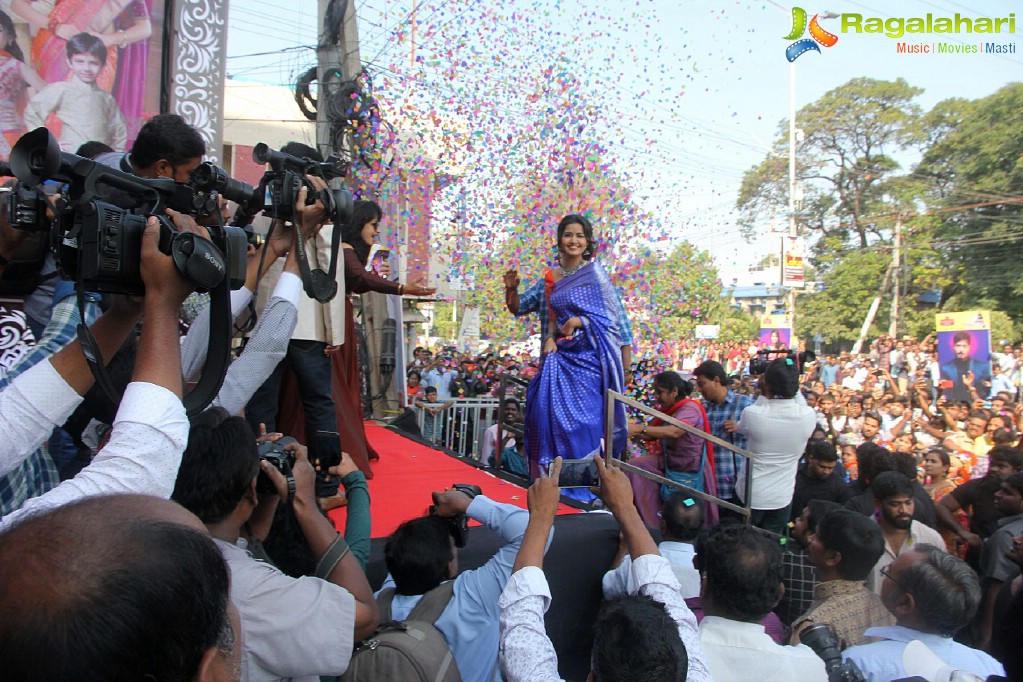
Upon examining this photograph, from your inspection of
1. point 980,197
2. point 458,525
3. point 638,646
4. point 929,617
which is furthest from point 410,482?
point 980,197

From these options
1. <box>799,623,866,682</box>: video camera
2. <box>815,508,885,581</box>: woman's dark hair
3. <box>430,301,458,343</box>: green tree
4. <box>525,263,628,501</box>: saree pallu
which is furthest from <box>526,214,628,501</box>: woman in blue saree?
<box>430,301,458,343</box>: green tree

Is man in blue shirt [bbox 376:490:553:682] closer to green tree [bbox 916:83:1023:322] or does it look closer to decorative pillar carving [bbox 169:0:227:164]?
decorative pillar carving [bbox 169:0:227:164]

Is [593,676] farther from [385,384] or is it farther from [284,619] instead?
[385,384]

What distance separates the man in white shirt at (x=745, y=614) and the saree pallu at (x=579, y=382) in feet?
6.95

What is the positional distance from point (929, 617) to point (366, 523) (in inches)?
65.4

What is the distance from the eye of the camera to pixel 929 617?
2.28 m

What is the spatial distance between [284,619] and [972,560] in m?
3.64

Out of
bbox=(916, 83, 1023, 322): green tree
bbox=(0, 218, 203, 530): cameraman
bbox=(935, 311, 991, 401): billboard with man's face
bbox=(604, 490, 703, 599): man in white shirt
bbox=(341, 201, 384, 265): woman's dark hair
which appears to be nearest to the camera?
bbox=(0, 218, 203, 530): cameraman

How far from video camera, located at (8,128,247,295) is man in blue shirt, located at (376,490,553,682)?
44.8 inches

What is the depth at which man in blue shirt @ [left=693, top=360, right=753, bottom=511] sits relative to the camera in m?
4.91

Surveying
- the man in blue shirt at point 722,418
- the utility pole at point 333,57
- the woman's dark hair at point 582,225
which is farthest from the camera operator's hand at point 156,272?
the utility pole at point 333,57

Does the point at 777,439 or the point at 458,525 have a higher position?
the point at 777,439

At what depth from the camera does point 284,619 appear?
1579 millimetres

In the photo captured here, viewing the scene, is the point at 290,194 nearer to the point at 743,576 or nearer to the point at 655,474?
the point at 743,576
